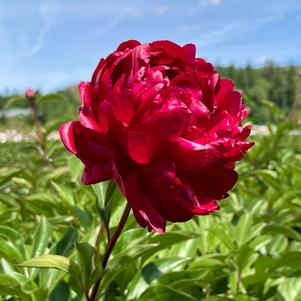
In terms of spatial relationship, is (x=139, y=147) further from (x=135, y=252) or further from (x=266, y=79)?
(x=266, y=79)

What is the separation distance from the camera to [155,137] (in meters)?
0.77

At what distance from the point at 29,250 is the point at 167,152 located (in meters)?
0.67

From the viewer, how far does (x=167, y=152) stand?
2.59 feet

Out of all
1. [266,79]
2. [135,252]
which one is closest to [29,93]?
[135,252]

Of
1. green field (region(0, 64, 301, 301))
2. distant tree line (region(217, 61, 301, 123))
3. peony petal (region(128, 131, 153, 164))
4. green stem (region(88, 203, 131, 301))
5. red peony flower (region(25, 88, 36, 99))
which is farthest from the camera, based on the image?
distant tree line (region(217, 61, 301, 123))

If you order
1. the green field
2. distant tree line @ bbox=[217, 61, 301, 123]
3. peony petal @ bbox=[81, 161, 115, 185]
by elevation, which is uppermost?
peony petal @ bbox=[81, 161, 115, 185]

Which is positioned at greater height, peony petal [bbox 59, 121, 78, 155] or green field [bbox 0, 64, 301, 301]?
peony petal [bbox 59, 121, 78, 155]

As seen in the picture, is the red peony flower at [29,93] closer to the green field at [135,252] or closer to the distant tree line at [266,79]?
the green field at [135,252]

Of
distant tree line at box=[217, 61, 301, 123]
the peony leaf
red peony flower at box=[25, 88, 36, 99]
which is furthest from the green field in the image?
distant tree line at box=[217, 61, 301, 123]

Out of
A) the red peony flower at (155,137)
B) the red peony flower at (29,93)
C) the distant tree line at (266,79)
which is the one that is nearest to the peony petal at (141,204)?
the red peony flower at (155,137)

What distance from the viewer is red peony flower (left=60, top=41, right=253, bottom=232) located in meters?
0.77

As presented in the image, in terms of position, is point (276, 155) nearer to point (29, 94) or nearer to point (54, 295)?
point (29, 94)

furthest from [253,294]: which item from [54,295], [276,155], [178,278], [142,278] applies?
[276,155]

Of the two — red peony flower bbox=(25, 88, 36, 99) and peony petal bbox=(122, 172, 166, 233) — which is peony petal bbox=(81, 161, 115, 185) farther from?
red peony flower bbox=(25, 88, 36, 99)
